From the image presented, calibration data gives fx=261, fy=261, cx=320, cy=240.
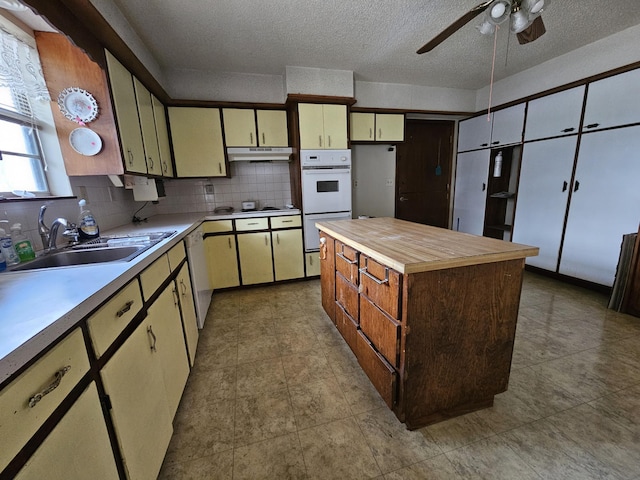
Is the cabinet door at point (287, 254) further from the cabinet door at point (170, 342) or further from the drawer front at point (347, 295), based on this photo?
the cabinet door at point (170, 342)

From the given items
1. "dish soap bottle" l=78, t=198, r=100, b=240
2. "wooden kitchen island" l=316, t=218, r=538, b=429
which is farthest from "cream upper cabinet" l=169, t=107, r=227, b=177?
"wooden kitchen island" l=316, t=218, r=538, b=429

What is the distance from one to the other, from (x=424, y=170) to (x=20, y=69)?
173 inches

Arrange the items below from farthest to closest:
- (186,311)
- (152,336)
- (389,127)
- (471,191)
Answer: (471,191) < (389,127) < (186,311) < (152,336)

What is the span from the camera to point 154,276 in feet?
4.24

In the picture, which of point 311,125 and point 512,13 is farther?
point 311,125

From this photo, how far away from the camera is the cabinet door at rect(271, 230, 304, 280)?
3.16m

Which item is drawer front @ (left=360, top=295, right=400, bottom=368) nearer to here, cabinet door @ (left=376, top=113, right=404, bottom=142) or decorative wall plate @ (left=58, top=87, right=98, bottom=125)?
decorative wall plate @ (left=58, top=87, right=98, bottom=125)

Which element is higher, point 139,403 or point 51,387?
point 51,387

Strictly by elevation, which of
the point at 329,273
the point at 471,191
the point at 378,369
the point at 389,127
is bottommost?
the point at 378,369

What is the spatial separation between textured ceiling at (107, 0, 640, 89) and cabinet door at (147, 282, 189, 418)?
6.90 ft

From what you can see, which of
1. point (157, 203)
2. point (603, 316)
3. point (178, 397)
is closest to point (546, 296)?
point (603, 316)

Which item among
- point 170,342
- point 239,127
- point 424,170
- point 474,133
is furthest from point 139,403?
point 474,133

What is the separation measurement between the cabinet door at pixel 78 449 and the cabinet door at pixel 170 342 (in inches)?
17.5

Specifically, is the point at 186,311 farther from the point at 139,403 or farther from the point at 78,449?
the point at 78,449
